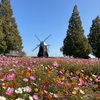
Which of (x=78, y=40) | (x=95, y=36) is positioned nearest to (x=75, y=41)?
(x=78, y=40)

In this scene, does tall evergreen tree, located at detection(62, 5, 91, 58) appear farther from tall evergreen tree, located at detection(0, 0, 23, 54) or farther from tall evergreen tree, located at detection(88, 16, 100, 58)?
tall evergreen tree, located at detection(0, 0, 23, 54)

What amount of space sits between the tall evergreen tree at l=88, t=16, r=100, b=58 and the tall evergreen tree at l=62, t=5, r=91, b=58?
3315 mm

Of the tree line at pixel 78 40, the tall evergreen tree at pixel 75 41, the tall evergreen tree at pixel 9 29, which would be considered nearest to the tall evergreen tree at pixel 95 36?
the tree line at pixel 78 40

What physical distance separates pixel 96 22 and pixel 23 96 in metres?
46.6

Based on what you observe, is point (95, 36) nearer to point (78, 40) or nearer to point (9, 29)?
point (78, 40)

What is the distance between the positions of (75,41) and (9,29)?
35.4 feet

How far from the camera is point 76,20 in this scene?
46.2 m

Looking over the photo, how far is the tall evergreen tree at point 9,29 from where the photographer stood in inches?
1617

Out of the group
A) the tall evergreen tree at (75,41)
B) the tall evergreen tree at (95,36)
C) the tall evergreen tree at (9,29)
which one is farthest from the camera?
the tall evergreen tree at (95,36)

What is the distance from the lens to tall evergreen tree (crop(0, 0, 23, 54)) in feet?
135

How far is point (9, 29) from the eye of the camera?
42.0 m


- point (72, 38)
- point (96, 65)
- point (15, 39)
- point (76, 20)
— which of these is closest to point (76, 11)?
point (76, 20)

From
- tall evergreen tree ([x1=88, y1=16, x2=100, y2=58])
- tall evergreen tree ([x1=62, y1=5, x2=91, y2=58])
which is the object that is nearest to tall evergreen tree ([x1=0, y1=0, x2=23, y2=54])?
tall evergreen tree ([x1=62, y1=5, x2=91, y2=58])

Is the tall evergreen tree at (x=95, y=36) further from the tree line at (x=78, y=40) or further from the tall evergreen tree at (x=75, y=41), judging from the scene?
the tall evergreen tree at (x=75, y=41)
